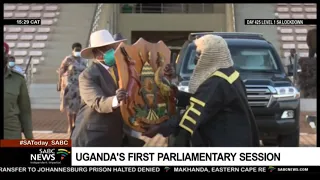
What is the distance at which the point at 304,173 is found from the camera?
14.2ft

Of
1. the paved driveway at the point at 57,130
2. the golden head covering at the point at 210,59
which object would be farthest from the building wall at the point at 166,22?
the paved driveway at the point at 57,130

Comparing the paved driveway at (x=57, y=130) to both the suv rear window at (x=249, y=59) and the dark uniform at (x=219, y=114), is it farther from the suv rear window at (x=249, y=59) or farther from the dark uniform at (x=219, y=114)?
the suv rear window at (x=249, y=59)

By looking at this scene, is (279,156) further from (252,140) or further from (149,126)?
(149,126)

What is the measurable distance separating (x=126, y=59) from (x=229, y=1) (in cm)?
101

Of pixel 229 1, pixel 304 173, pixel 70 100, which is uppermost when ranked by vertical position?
pixel 229 1

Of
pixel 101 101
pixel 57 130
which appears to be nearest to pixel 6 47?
pixel 57 130

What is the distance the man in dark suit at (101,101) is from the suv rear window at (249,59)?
70 centimetres

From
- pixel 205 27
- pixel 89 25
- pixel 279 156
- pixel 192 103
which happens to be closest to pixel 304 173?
pixel 279 156

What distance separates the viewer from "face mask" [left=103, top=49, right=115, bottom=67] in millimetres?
4039

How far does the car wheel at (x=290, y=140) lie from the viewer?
14.3 ft

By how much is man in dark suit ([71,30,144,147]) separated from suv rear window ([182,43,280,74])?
0.70 m

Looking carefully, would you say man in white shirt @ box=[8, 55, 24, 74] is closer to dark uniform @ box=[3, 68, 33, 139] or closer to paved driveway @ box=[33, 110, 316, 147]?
dark uniform @ box=[3, 68, 33, 139]

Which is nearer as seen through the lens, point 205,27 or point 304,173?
point 304,173

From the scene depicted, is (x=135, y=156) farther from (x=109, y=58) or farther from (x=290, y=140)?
(x=290, y=140)
